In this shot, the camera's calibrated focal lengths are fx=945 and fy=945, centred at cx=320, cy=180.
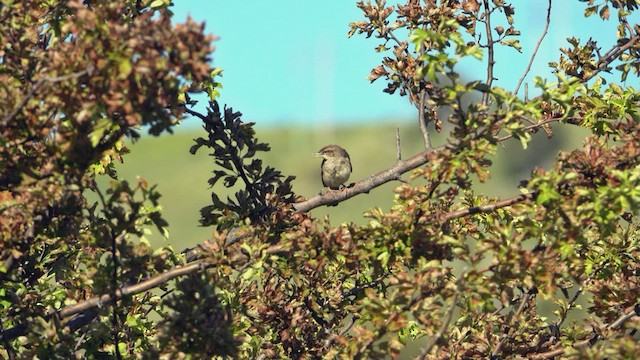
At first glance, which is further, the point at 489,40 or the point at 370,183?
the point at 489,40

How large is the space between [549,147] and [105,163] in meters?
122

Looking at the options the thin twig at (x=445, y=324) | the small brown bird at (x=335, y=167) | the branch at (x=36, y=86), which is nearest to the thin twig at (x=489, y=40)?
the thin twig at (x=445, y=324)

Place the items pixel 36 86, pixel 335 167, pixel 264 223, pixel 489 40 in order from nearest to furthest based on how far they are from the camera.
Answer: pixel 36 86 < pixel 264 223 < pixel 489 40 < pixel 335 167

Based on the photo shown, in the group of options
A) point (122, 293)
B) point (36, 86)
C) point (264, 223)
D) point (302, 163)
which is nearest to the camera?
point (36, 86)

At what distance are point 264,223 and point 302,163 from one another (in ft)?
388

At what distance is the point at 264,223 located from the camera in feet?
26.6

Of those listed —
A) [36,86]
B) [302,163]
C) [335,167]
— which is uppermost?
[302,163]

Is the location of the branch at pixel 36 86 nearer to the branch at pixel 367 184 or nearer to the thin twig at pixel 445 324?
the thin twig at pixel 445 324

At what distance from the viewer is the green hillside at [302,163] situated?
379 feet

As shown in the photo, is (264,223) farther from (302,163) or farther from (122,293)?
(302,163)

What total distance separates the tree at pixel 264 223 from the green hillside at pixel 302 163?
98411 mm

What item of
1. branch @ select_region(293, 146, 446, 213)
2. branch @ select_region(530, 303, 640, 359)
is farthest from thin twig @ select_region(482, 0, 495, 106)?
branch @ select_region(530, 303, 640, 359)

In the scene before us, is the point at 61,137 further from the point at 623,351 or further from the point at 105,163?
the point at 623,351

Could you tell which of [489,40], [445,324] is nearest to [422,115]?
[489,40]
